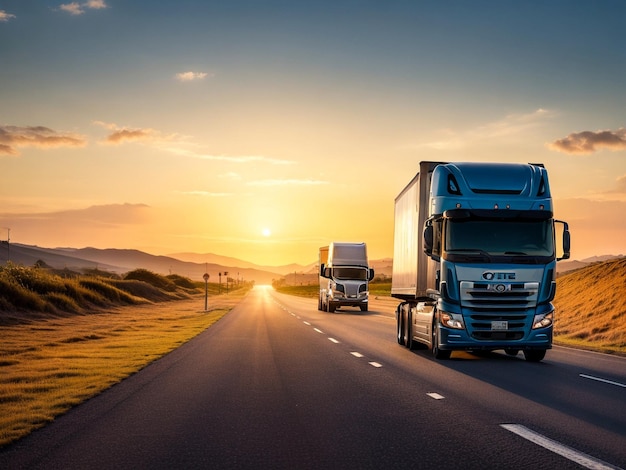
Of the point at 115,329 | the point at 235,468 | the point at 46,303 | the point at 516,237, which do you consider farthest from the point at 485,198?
the point at 46,303

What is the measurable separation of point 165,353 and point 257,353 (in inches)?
93.6

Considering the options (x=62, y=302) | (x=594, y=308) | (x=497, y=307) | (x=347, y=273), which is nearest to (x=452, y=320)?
(x=497, y=307)

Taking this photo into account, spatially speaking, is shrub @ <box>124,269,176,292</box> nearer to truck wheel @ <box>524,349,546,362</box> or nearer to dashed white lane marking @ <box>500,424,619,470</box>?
truck wheel @ <box>524,349,546,362</box>

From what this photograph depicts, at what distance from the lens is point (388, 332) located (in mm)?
25359

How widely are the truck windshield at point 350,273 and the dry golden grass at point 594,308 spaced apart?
11.9 m

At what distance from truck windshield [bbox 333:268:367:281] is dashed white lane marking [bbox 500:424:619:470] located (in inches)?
1417

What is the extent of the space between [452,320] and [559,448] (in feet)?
25.8

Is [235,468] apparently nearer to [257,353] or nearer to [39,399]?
[39,399]

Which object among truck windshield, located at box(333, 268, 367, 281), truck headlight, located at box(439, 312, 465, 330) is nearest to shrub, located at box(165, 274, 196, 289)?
truck windshield, located at box(333, 268, 367, 281)

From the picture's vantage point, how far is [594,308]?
97.8 ft

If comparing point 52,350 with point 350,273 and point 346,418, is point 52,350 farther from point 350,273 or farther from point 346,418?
point 350,273

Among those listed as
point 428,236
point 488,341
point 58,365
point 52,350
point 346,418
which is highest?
point 428,236

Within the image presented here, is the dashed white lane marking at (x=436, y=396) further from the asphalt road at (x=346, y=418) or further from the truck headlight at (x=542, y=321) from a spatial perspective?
the truck headlight at (x=542, y=321)

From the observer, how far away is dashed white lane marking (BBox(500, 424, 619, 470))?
5.99m
